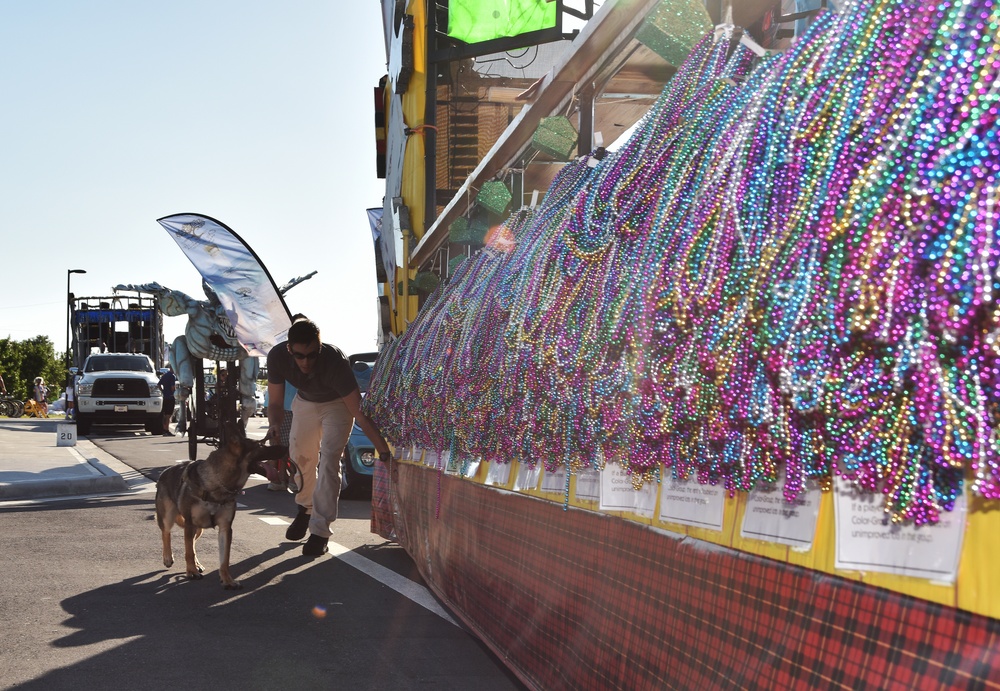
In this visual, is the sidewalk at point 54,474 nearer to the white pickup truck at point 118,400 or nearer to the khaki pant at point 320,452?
the khaki pant at point 320,452

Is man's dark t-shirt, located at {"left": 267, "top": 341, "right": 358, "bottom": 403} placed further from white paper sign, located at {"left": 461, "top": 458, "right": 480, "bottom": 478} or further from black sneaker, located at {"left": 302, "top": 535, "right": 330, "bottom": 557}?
white paper sign, located at {"left": 461, "top": 458, "right": 480, "bottom": 478}

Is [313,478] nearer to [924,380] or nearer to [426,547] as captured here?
[426,547]

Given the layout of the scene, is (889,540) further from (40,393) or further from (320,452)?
(40,393)

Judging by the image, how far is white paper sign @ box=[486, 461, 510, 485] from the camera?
4.27 metres

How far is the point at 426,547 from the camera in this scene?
586 centimetres

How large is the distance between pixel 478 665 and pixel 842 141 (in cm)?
299

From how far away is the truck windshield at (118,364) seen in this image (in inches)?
1309

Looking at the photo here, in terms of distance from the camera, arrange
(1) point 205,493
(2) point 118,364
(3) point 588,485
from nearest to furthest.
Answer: (3) point 588,485, (1) point 205,493, (2) point 118,364

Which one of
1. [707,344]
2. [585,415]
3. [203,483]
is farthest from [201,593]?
[707,344]

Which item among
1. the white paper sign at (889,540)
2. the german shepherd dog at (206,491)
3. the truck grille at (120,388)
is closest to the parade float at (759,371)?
the white paper sign at (889,540)

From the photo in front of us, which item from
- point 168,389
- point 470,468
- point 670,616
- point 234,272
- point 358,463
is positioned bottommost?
point 168,389

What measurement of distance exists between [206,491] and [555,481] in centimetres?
383

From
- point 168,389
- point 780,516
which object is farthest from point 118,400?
point 780,516

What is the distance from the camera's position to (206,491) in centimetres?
688
